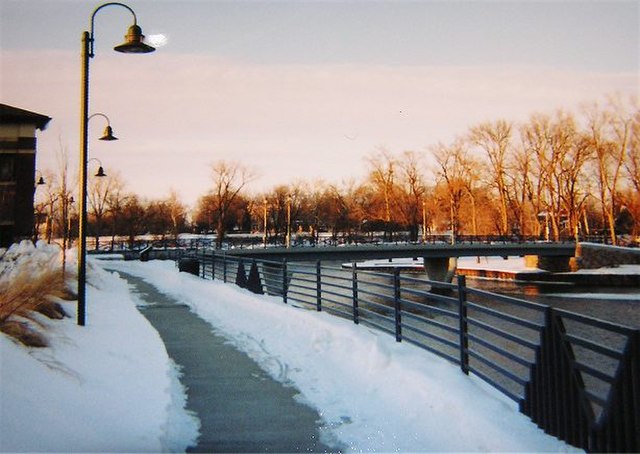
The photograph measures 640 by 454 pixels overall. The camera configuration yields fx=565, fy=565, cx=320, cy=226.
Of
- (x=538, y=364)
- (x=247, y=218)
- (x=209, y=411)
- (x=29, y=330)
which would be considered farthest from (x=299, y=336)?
(x=247, y=218)

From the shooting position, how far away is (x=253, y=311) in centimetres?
1270

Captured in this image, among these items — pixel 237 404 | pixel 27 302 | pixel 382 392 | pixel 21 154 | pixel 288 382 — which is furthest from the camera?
pixel 21 154

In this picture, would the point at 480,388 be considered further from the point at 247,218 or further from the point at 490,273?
the point at 247,218

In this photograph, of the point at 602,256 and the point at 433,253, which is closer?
the point at 433,253

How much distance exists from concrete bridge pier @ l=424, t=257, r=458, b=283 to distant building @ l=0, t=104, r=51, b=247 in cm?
3533

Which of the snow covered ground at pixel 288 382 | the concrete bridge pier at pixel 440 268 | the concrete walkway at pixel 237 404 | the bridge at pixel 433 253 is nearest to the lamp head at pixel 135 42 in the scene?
the snow covered ground at pixel 288 382

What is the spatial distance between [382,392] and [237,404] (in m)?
1.66

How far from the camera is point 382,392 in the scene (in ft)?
21.5

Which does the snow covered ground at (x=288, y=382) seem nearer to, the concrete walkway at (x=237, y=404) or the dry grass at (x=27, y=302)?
the concrete walkway at (x=237, y=404)

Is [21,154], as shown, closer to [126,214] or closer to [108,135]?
[108,135]

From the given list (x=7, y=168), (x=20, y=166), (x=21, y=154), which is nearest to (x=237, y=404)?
(x=7, y=168)

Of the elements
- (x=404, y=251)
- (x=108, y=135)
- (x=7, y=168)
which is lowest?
(x=404, y=251)

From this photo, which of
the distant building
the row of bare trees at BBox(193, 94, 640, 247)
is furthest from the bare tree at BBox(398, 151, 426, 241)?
the distant building

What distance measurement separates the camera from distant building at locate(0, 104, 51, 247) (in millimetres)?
32875
